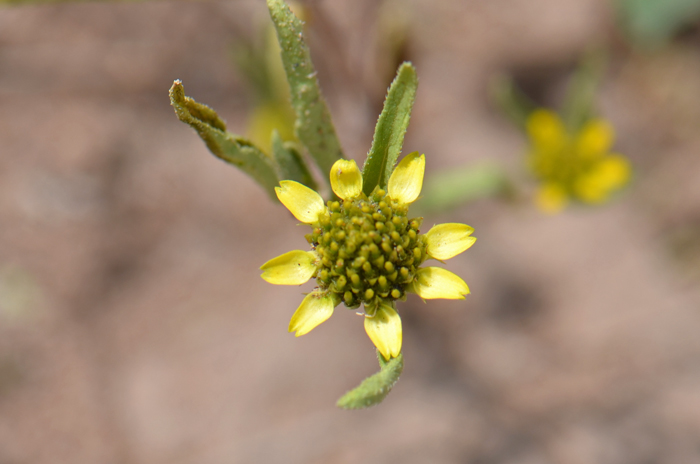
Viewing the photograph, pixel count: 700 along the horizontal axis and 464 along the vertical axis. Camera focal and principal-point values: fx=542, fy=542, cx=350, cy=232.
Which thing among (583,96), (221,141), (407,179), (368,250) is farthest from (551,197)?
(221,141)

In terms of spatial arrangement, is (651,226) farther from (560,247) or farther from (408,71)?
(408,71)

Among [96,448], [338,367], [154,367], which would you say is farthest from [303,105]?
[96,448]

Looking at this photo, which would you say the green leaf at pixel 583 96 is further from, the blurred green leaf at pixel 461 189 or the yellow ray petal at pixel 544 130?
Result: the blurred green leaf at pixel 461 189

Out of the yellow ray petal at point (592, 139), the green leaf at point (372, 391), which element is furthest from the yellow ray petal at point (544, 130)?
the green leaf at point (372, 391)

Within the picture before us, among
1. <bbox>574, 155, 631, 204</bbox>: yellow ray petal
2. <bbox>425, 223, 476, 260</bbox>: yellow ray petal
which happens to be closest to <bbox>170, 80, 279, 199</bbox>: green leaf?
<bbox>425, 223, 476, 260</bbox>: yellow ray petal

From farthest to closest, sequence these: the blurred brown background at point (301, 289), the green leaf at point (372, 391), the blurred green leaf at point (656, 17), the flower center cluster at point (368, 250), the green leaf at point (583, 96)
Answer: 1. the blurred green leaf at point (656, 17)
2. the blurred brown background at point (301, 289)
3. the green leaf at point (583, 96)
4. the flower center cluster at point (368, 250)
5. the green leaf at point (372, 391)

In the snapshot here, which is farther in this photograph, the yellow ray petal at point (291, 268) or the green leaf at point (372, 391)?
the yellow ray petal at point (291, 268)
